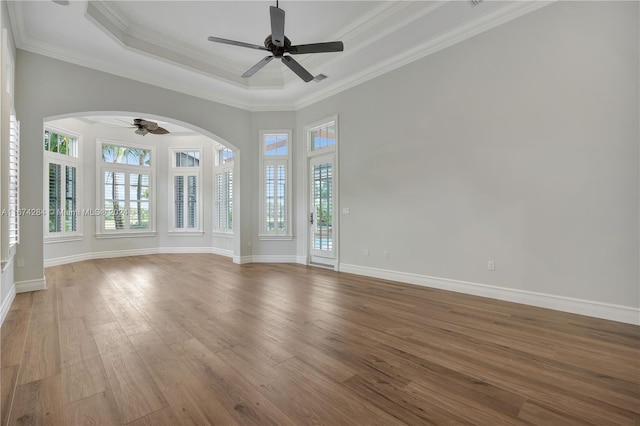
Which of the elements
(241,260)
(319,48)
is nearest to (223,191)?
(241,260)

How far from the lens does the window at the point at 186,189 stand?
331 inches

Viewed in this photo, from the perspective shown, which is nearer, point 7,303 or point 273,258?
point 7,303

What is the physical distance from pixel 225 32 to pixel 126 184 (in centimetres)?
526

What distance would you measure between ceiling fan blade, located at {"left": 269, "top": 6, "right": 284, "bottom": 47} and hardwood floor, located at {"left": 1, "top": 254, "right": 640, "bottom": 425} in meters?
3.09

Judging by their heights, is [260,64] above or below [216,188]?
above

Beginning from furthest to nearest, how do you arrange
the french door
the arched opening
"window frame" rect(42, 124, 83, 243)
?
the arched opening, "window frame" rect(42, 124, 83, 243), the french door

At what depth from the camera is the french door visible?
5870 millimetres

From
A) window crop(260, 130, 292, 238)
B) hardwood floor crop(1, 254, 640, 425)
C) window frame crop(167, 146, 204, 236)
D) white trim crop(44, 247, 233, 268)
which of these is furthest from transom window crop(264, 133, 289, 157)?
hardwood floor crop(1, 254, 640, 425)

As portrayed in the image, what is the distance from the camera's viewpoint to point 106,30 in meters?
3.96

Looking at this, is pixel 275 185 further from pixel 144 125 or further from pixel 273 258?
pixel 144 125

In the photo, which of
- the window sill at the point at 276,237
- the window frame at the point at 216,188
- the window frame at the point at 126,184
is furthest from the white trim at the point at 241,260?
the window frame at the point at 126,184

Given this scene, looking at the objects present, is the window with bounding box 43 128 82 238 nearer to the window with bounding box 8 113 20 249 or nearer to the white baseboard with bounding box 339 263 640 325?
the window with bounding box 8 113 20 249

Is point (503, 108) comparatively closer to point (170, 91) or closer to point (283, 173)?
point (283, 173)

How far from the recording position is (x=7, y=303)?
130 inches
